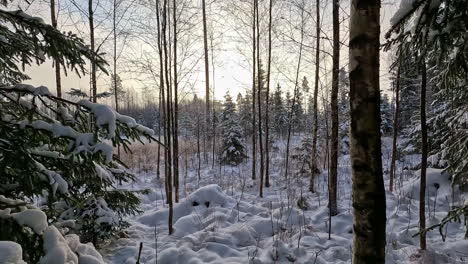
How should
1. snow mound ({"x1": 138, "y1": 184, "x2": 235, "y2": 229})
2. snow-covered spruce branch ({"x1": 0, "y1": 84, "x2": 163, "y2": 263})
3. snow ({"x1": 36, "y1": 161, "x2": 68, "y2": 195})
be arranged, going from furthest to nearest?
1. snow mound ({"x1": 138, "y1": 184, "x2": 235, "y2": 229})
2. snow ({"x1": 36, "y1": 161, "x2": 68, "y2": 195})
3. snow-covered spruce branch ({"x1": 0, "y1": 84, "x2": 163, "y2": 263})

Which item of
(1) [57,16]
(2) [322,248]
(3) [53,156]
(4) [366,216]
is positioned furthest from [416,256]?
(1) [57,16]

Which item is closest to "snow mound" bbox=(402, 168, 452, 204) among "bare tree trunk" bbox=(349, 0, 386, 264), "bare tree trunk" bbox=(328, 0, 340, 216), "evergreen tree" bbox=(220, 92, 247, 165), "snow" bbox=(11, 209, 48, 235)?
"bare tree trunk" bbox=(328, 0, 340, 216)

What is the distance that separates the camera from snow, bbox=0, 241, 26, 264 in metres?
1.35

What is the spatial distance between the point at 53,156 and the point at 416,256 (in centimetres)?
569

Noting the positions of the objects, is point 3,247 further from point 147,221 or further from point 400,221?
point 400,221

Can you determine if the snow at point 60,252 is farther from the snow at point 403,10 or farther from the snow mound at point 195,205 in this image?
the snow mound at point 195,205

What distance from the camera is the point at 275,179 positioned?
13.4 m

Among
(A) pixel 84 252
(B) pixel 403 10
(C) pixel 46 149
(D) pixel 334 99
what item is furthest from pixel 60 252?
(D) pixel 334 99

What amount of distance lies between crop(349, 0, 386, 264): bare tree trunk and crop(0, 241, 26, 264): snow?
7.67 ft

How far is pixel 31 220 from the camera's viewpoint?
180 cm

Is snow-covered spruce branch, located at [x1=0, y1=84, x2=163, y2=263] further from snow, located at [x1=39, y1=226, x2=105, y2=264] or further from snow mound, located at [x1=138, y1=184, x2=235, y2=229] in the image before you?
snow mound, located at [x1=138, y1=184, x2=235, y2=229]

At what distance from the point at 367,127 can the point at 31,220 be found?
2.48 metres

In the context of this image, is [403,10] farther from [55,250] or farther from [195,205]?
[195,205]

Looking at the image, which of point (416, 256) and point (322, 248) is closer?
point (416, 256)
